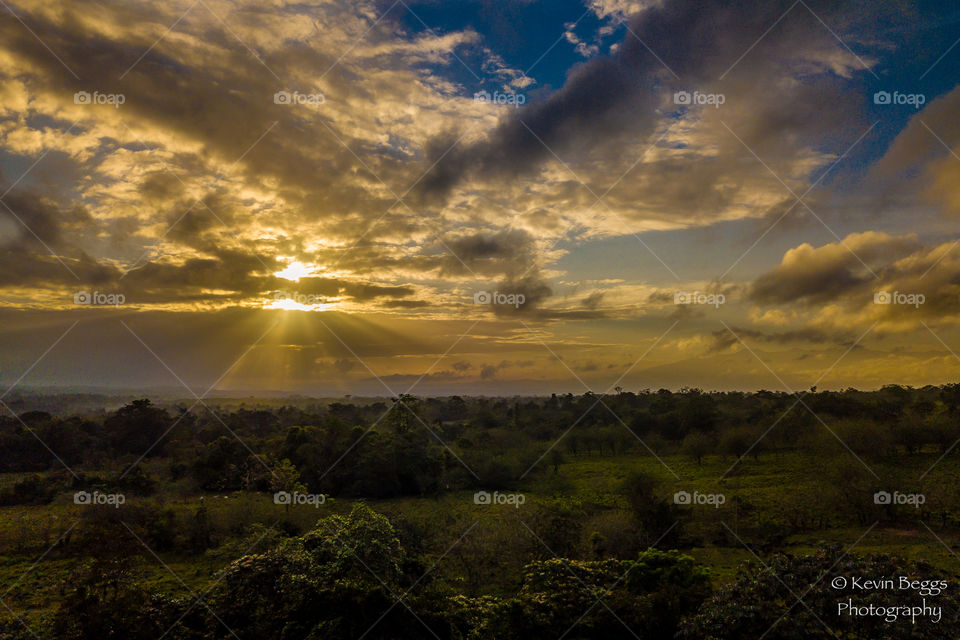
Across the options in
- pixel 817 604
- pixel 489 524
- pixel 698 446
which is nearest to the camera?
pixel 817 604

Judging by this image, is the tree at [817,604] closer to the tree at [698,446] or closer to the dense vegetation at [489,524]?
the dense vegetation at [489,524]

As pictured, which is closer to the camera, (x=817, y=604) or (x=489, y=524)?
(x=817, y=604)

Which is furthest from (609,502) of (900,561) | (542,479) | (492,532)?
(900,561)

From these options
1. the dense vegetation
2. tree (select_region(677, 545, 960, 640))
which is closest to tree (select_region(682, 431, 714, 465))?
the dense vegetation

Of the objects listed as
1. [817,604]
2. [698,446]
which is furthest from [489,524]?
[698,446]

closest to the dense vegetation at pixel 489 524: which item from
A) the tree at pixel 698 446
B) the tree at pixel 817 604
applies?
the tree at pixel 817 604

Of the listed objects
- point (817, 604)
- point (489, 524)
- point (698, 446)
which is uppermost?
point (698, 446)

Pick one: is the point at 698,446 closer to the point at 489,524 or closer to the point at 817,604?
the point at 489,524

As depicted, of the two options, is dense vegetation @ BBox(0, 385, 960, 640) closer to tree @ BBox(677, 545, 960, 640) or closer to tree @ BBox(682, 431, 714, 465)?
tree @ BBox(677, 545, 960, 640)
